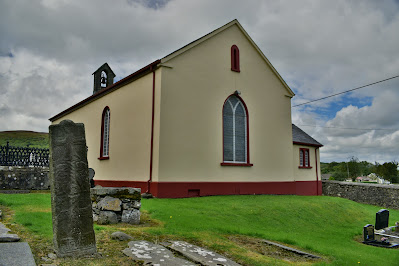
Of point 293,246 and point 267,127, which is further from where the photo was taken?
point 267,127

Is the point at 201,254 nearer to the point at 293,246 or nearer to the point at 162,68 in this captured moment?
the point at 293,246

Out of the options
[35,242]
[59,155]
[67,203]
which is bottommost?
[35,242]

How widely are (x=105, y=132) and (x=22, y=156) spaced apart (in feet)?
16.0

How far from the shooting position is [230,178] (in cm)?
1648

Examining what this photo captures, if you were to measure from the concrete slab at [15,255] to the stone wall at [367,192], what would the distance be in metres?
27.3

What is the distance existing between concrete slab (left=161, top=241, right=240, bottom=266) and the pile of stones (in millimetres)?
2364

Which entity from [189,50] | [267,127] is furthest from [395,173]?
[189,50]

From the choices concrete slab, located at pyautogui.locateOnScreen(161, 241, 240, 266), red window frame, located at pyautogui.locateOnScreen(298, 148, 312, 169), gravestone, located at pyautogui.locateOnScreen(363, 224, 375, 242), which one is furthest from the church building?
concrete slab, located at pyautogui.locateOnScreen(161, 241, 240, 266)

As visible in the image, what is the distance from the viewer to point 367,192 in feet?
86.9

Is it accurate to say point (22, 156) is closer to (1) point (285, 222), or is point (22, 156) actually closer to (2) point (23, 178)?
(2) point (23, 178)

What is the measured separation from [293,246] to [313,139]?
69.0 feet

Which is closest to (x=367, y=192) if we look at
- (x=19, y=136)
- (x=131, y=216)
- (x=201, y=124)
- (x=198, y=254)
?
(x=201, y=124)

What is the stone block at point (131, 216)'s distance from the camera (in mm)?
8359

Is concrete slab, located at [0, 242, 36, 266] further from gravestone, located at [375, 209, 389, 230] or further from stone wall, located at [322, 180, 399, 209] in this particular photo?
stone wall, located at [322, 180, 399, 209]
